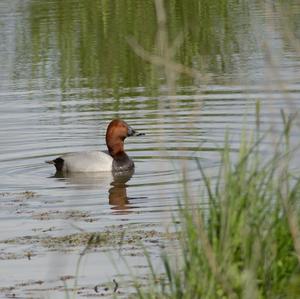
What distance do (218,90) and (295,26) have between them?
4113 millimetres

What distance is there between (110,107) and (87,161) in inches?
105

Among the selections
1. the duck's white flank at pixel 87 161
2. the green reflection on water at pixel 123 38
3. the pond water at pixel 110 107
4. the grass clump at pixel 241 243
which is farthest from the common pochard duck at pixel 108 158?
the grass clump at pixel 241 243

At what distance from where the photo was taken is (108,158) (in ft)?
44.1

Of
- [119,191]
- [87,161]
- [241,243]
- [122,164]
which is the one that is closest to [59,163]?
[87,161]

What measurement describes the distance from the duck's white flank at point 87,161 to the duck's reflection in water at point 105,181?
74 mm

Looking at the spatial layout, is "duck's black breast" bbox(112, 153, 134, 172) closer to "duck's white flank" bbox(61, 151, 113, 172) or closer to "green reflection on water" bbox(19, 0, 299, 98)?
"duck's white flank" bbox(61, 151, 113, 172)

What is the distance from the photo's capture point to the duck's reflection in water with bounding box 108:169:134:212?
10726mm

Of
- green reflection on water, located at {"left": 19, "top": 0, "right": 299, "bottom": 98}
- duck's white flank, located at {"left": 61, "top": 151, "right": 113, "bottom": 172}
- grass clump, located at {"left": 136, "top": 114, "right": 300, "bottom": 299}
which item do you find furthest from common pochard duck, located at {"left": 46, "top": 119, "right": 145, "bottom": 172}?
grass clump, located at {"left": 136, "top": 114, "right": 300, "bottom": 299}

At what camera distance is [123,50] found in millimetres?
20031

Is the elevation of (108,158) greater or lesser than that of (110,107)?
lesser

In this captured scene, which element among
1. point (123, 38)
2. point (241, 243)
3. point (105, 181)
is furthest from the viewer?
point (123, 38)

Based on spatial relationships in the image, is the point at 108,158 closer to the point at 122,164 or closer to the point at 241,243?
the point at 122,164

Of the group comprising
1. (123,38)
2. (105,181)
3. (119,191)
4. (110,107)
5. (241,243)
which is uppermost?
(241,243)

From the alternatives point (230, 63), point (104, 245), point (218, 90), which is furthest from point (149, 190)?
point (230, 63)
